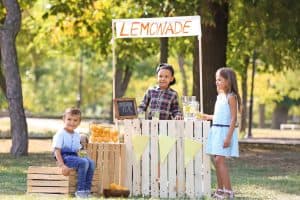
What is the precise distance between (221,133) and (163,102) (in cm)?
100

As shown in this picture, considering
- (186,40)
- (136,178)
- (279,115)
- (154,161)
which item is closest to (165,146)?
(154,161)

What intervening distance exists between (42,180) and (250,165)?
795 cm

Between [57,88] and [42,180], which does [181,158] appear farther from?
[57,88]

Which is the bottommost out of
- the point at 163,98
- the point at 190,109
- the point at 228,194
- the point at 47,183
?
the point at 228,194

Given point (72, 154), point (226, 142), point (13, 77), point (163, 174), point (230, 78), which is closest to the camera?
point (72, 154)

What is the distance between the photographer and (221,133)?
1129cm

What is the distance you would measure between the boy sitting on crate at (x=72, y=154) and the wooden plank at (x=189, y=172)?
135 cm

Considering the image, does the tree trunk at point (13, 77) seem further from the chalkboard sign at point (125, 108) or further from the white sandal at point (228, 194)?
the white sandal at point (228, 194)

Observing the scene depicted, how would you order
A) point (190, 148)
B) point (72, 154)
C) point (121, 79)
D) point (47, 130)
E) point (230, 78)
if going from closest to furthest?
point (72, 154), point (230, 78), point (190, 148), point (47, 130), point (121, 79)

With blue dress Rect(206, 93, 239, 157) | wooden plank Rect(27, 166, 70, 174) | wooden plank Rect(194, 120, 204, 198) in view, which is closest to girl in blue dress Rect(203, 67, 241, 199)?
blue dress Rect(206, 93, 239, 157)

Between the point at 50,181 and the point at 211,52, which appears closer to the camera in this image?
the point at 50,181

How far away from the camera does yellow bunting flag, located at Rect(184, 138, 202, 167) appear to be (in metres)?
11.5

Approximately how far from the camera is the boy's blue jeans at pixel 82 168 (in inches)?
432

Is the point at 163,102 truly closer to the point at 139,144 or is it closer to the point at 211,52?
the point at 139,144
